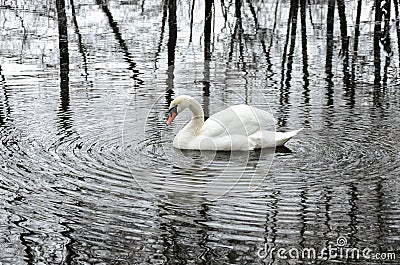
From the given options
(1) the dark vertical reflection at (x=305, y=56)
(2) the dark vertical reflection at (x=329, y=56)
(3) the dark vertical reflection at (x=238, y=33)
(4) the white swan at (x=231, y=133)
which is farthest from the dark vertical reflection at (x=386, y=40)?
(4) the white swan at (x=231, y=133)

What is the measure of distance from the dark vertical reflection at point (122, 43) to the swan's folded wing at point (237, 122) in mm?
3607

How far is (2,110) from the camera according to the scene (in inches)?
412

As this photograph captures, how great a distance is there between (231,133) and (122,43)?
322 inches

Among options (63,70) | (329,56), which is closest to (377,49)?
(329,56)

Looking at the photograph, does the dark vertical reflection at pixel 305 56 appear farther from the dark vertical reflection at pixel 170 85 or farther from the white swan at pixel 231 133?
the white swan at pixel 231 133

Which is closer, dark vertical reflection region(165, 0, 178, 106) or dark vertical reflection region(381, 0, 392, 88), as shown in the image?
Result: dark vertical reflection region(165, 0, 178, 106)

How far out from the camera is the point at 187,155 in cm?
850

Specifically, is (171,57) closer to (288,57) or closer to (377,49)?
(288,57)

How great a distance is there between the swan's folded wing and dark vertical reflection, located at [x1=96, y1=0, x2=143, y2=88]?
3.61m

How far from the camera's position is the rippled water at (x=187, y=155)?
5934 mm

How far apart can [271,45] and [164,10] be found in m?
4.80

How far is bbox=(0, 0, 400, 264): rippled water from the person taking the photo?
5.93m

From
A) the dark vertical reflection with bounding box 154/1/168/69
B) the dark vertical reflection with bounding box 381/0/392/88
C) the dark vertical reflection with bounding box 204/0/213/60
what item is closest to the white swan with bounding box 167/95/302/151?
the dark vertical reflection with bounding box 381/0/392/88

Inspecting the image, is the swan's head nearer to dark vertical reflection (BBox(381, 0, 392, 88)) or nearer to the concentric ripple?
the concentric ripple
